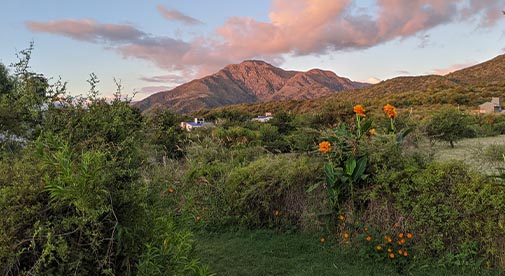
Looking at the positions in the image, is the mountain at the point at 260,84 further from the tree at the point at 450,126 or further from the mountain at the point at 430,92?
the tree at the point at 450,126

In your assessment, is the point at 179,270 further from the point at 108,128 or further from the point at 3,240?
the point at 108,128

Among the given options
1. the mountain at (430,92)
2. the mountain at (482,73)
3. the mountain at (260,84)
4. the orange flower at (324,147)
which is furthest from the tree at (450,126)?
the mountain at (260,84)

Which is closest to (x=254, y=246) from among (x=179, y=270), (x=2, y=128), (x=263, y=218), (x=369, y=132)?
(x=263, y=218)

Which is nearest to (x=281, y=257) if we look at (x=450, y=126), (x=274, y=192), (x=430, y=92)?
(x=274, y=192)

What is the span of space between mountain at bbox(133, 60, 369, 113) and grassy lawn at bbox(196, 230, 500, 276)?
2948 inches

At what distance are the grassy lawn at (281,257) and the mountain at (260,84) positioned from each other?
246 feet

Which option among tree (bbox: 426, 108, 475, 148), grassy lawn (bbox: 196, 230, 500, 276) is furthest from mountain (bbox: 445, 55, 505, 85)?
grassy lawn (bbox: 196, 230, 500, 276)

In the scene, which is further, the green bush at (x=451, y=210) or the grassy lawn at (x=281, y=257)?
the grassy lawn at (x=281, y=257)

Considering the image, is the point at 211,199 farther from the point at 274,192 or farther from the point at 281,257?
the point at 281,257

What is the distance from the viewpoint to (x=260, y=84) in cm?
12106

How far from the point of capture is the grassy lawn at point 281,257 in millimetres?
3391

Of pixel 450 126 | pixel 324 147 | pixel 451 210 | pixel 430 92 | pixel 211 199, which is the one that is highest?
pixel 430 92

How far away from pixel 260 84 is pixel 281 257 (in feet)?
390

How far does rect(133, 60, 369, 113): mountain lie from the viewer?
90188 mm
